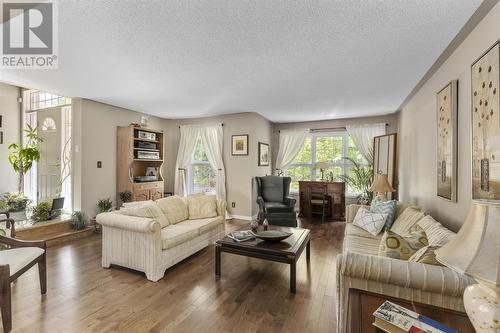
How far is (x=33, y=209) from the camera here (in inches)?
154

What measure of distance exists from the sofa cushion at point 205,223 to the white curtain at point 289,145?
9.99 feet

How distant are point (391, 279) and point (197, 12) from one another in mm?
2216

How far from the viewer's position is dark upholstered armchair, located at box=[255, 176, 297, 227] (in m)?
4.31

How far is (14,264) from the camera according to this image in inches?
71.9

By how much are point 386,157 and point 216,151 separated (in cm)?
359

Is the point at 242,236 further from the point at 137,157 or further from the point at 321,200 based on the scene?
the point at 321,200

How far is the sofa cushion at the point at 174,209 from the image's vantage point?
10.6ft

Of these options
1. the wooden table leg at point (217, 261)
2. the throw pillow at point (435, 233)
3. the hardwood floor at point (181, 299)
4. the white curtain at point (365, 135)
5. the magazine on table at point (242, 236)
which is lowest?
the hardwood floor at point (181, 299)

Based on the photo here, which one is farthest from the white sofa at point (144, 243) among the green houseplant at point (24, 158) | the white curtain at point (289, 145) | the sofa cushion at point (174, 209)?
the white curtain at point (289, 145)

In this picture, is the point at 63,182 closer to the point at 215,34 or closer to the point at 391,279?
the point at 215,34

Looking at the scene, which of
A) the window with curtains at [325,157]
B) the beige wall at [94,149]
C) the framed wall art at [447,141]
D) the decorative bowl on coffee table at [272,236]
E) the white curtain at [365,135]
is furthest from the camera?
the window with curtains at [325,157]

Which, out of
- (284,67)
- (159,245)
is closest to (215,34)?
(284,67)

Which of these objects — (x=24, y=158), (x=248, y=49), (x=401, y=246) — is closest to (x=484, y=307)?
(x=401, y=246)

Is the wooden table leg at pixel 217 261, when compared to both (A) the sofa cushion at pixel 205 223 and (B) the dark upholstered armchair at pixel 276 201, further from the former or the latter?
(B) the dark upholstered armchair at pixel 276 201
